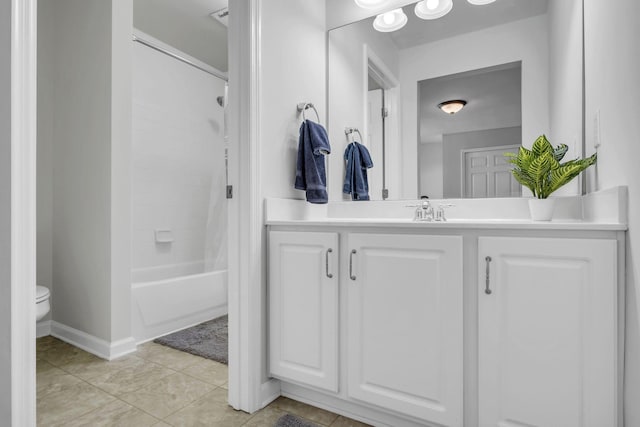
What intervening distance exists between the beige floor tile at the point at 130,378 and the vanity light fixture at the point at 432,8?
2398 millimetres

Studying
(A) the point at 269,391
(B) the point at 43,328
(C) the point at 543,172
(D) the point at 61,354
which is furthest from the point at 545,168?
(B) the point at 43,328

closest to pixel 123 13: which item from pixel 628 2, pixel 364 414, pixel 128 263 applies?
pixel 128 263

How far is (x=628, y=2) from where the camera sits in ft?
2.98

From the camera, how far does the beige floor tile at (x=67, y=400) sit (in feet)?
4.97

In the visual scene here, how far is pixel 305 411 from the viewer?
1559 mm

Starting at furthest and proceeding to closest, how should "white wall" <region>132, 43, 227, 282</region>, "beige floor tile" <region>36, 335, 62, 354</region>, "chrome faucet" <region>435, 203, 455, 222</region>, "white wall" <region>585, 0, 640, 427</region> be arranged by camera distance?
"white wall" <region>132, 43, 227, 282</region> < "beige floor tile" <region>36, 335, 62, 354</region> < "chrome faucet" <region>435, 203, 455, 222</region> < "white wall" <region>585, 0, 640, 427</region>

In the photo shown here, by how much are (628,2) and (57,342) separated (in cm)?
328

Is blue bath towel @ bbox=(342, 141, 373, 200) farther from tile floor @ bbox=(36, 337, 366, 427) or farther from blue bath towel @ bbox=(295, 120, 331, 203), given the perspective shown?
tile floor @ bbox=(36, 337, 366, 427)

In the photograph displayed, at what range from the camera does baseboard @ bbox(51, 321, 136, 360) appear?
2.11 metres

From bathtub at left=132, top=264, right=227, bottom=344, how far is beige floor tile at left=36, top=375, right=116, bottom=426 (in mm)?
531

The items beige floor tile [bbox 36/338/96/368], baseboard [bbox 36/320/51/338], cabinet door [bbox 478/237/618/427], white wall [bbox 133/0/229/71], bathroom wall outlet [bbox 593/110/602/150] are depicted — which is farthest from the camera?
white wall [bbox 133/0/229/71]

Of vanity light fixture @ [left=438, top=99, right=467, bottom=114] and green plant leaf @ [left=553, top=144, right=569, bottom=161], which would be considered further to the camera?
vanity light fixture @ [left=438, top=99, right=467, bottom=114]

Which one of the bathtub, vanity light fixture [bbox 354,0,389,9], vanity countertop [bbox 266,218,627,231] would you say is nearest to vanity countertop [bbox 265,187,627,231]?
vanity countertop [bbox 266,218,627,231]


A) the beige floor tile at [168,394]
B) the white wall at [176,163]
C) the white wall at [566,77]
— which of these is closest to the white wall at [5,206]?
the beige floor tile at [168,394]
